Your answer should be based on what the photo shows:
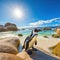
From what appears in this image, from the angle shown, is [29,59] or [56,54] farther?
[56,54]

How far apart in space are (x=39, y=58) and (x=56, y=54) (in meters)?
0.96

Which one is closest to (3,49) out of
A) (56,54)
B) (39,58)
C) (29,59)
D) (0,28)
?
(29,59)

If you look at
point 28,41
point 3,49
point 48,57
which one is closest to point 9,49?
point 3,49

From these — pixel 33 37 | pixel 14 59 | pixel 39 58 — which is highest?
pixel 33 37

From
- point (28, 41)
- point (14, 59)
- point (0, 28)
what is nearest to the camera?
point (14, 59)

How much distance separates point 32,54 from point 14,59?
6.55 feet

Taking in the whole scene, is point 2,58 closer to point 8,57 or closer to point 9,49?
point 8,57

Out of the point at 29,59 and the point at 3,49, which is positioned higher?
the point at 3,49

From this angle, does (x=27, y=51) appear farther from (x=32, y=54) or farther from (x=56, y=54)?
(x=56, y=54)

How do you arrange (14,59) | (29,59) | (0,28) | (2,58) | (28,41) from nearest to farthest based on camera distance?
(2,58) → (14,59) → (29,59) → (28,41) → (0,28)

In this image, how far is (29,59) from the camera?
5305 mm

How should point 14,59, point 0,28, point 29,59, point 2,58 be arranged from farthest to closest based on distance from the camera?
point 0,28 < point 29,59 < point 14,59 < point 2,58

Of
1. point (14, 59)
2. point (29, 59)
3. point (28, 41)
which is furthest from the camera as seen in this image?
point (28, 41)

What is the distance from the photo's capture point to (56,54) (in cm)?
605
